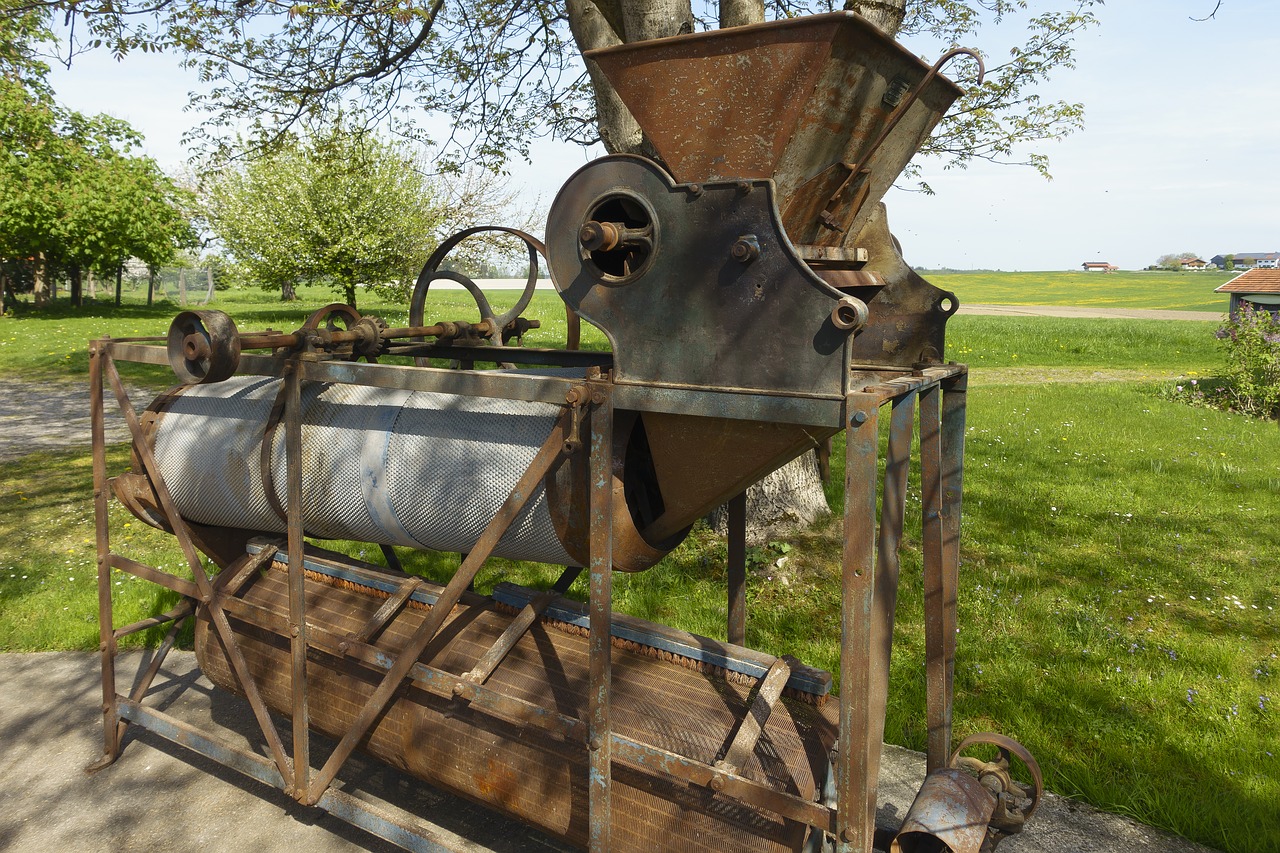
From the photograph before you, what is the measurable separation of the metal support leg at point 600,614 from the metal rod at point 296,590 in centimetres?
123

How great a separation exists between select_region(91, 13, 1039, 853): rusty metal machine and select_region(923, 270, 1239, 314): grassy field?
4331cm

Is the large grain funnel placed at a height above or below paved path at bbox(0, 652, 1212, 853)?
above

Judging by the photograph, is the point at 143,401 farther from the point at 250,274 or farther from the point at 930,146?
the point at 250,274

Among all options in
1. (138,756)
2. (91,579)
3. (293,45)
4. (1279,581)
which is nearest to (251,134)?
(293,45)

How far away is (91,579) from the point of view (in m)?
5.65

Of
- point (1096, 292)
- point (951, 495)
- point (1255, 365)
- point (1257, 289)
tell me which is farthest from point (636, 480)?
point (1096, 292)

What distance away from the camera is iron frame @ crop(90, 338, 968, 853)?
6.84 feet

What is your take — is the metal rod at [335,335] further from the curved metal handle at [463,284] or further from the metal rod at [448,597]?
the metal rod at [448,597]

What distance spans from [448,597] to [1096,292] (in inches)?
2989

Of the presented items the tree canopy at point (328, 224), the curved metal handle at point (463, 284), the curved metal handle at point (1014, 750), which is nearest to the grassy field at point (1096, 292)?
the tree canopy at point (328, 224)

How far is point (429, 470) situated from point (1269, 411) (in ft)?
42.2

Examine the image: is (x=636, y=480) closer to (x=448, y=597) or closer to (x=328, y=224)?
(x=448, y=597)

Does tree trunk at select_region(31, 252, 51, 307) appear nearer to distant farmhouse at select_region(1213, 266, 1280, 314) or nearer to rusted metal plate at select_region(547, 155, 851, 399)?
rusted metal plate at select_region(547, 155, 851, 399)

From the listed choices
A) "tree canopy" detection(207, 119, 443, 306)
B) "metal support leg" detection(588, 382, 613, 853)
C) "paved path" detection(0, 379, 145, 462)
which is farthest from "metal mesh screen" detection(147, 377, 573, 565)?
"tree canopy" detection(207, 119, 443, 306)
